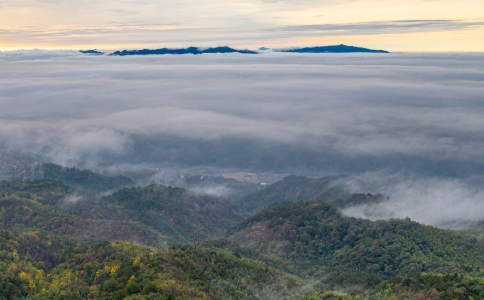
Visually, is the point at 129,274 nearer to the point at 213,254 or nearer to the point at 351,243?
the point at 213,254

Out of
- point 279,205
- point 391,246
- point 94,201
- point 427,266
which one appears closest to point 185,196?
point 94,201

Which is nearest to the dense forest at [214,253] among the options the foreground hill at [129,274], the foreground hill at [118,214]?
the foreground hill at [129,274]

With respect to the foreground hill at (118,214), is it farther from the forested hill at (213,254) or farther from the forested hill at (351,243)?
the forested hill at (351,243)

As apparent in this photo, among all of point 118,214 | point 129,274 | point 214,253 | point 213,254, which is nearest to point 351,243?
point 214,253

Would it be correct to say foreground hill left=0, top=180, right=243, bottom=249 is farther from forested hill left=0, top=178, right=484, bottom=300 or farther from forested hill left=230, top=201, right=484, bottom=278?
forested hill left=230, top=201, right=484, bottom=278

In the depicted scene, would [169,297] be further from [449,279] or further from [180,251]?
[449,279]
